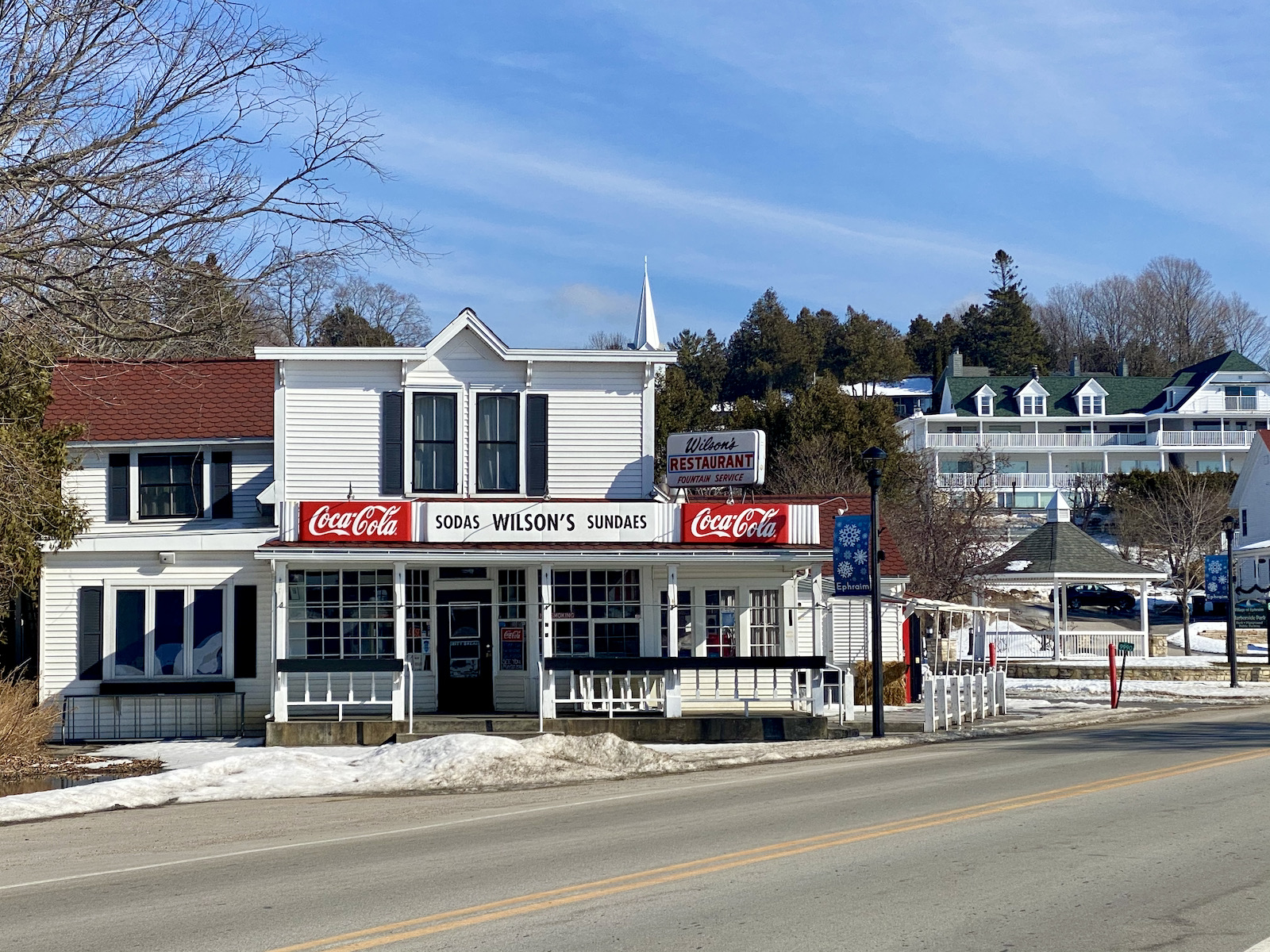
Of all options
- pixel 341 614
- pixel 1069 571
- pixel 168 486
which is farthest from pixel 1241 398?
pixel 168 486

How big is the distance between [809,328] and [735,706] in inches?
3052

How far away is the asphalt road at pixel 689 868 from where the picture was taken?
26.9 ft

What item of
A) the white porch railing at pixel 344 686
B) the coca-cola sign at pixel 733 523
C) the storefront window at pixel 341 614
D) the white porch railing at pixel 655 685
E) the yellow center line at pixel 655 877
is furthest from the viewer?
the storefront window at pixel 341 614

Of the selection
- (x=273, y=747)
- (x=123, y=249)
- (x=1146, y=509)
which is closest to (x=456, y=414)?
(x=273, y=747)

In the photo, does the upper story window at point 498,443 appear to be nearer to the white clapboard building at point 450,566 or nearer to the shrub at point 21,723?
the white clapboard building at point 450,566

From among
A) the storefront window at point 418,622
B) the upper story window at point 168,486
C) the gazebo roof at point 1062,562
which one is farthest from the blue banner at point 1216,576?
the upper story window at point 168,486

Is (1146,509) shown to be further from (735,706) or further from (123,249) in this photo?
(123,249)

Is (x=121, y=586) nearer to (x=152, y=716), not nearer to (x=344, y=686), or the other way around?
(x=152, y=716)

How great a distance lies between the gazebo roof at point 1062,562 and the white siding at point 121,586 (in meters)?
26.1

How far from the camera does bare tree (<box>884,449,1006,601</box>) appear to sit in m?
43.1

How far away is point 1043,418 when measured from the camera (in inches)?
3494

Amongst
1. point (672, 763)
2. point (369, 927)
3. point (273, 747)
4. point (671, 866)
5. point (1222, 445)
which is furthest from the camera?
point (1222, 445)

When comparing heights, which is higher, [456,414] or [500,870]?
[456,414]

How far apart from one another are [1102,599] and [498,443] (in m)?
45.8
